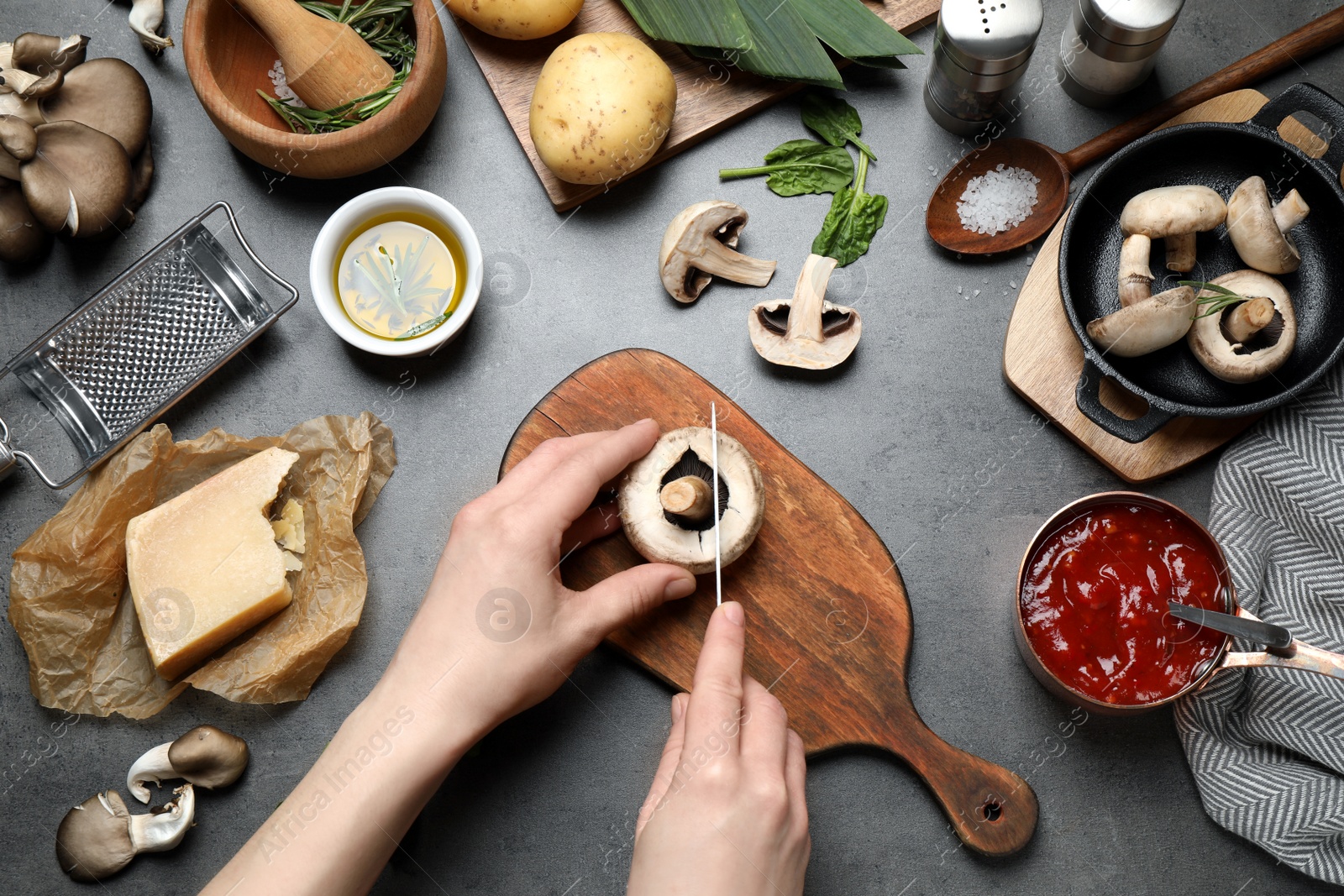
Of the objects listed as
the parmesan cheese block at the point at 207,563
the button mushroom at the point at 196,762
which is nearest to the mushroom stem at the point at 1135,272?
the parmesan cheese block at the point at 207,563

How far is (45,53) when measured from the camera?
58.8 inches

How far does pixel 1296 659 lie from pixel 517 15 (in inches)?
58.7

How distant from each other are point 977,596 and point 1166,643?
29cm

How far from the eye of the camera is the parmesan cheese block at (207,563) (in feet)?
4.54

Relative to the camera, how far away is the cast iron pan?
136 centimetres

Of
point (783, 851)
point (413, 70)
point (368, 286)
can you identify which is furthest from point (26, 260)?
point (783, 851)

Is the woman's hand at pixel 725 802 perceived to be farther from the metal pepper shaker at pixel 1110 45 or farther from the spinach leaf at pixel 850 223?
the metal pepper shaker at pixel 1110 45

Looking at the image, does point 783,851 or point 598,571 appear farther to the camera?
point 598,571

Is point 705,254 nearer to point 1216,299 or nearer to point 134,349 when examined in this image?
point 1216,299

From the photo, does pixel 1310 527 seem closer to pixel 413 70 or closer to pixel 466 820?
pixel 466 820

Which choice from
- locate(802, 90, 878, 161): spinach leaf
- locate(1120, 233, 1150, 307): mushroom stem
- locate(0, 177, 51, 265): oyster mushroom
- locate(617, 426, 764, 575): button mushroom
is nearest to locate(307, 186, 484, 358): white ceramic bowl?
locate(617, 426, 764, 575): button mushroom

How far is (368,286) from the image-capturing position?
4.85ft

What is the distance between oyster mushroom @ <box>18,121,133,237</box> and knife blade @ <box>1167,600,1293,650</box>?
177 cm

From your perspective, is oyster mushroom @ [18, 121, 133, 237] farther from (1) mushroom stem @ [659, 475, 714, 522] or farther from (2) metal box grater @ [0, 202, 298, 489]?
(1) mushroom stem @ [659, 475, 714, 522]
